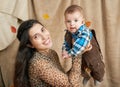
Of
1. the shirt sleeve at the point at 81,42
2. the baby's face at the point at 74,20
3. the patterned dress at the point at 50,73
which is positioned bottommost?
the patterned dress at the point at 50,73

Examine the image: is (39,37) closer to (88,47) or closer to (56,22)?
(88,47)

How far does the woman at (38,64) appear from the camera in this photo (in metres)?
1.54

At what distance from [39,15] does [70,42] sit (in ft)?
3.20

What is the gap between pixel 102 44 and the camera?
2.78 metres

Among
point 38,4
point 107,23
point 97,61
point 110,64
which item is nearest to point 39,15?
point 38,4

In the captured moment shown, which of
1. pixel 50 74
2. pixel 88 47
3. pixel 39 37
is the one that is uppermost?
pixel 39 37

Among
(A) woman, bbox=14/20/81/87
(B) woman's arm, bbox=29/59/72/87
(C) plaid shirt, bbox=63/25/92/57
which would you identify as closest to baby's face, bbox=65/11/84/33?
(C) plaid shirt, bbox=63/25/92/57

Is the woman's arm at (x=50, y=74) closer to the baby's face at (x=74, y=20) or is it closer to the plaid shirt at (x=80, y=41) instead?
the plaid shirt at (x=80, y=41)

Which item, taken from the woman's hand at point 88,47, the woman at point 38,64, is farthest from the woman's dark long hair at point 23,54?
the woman's hand at point 88,47

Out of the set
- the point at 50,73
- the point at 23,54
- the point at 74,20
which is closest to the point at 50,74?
the point at 50,73

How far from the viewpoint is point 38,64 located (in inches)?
60.5

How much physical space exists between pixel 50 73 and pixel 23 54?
0.21 metres

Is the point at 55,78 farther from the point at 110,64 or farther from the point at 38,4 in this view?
the point at 110,64

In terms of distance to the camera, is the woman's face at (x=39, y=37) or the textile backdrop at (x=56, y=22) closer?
the woman's face at (x=39, y=37)
